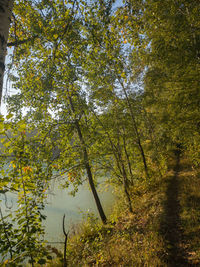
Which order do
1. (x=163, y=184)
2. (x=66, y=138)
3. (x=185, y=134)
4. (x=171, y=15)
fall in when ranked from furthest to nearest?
(x=163, y=184) < (x=66, y=138) < (x=185, y=134) < (x=171, y=15)

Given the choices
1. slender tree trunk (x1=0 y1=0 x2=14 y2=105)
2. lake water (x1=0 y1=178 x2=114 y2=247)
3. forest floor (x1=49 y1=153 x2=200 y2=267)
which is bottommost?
lake water (x1=0 y1=178 x2=114 y2=247)

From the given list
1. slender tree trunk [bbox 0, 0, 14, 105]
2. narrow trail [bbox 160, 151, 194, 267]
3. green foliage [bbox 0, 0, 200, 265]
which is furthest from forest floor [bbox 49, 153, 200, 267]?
slender tree trunk [bbox 0, 0, 14, 105]

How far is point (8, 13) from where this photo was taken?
3.52 feet

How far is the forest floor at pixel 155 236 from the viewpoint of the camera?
2.86 meters

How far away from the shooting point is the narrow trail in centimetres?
273

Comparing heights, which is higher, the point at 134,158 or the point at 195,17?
the point at 195,17

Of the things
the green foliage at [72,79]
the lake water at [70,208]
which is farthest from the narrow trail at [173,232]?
the lake water at [70,208]

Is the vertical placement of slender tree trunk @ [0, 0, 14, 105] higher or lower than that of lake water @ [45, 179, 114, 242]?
higher

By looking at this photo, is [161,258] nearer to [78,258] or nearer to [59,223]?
[78,258]

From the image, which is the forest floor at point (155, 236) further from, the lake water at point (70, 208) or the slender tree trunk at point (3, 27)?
the slender tree trunk at point (3, 27)

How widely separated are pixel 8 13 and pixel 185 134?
5376 millimetres

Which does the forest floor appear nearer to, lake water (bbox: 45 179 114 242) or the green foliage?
the green foliage

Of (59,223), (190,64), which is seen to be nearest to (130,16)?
(190,64)

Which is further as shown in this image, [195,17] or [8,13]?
[195,17]
